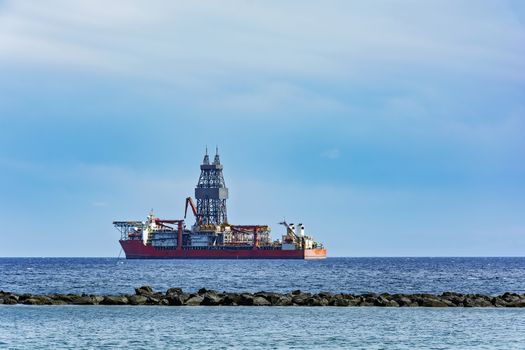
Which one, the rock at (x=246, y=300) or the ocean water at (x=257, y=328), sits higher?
the rock at (x=246, y=300)

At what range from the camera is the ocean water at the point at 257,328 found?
118ft

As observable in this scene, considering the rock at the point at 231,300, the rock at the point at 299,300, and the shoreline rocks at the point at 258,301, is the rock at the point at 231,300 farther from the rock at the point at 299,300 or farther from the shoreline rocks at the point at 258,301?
the rock at the point at 299,300

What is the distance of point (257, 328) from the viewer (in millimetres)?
40906

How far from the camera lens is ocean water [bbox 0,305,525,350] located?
35.9 metres

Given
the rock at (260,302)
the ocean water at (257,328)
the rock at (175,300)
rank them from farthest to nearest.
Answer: the rock at (260,302), the rock at (175,300), the ocean water at (257,328)

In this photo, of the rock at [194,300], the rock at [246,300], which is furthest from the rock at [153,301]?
the rock at [246,300]

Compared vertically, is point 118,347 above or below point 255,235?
below

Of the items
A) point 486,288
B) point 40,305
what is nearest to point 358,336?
point 40,305

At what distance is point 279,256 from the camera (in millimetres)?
198250

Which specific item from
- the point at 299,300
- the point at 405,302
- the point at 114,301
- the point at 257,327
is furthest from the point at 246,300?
the point at 257,327

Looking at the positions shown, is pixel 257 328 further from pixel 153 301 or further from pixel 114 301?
pixel 114 301

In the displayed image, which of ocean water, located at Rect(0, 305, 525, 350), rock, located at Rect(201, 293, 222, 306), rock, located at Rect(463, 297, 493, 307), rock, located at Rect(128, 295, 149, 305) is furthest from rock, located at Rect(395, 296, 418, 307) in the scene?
rock, located at Rect(128, 295, 149, 305)

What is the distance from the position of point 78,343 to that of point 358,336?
10.9 metres

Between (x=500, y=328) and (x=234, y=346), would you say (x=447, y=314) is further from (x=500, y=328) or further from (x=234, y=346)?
(x=234, y=346)
